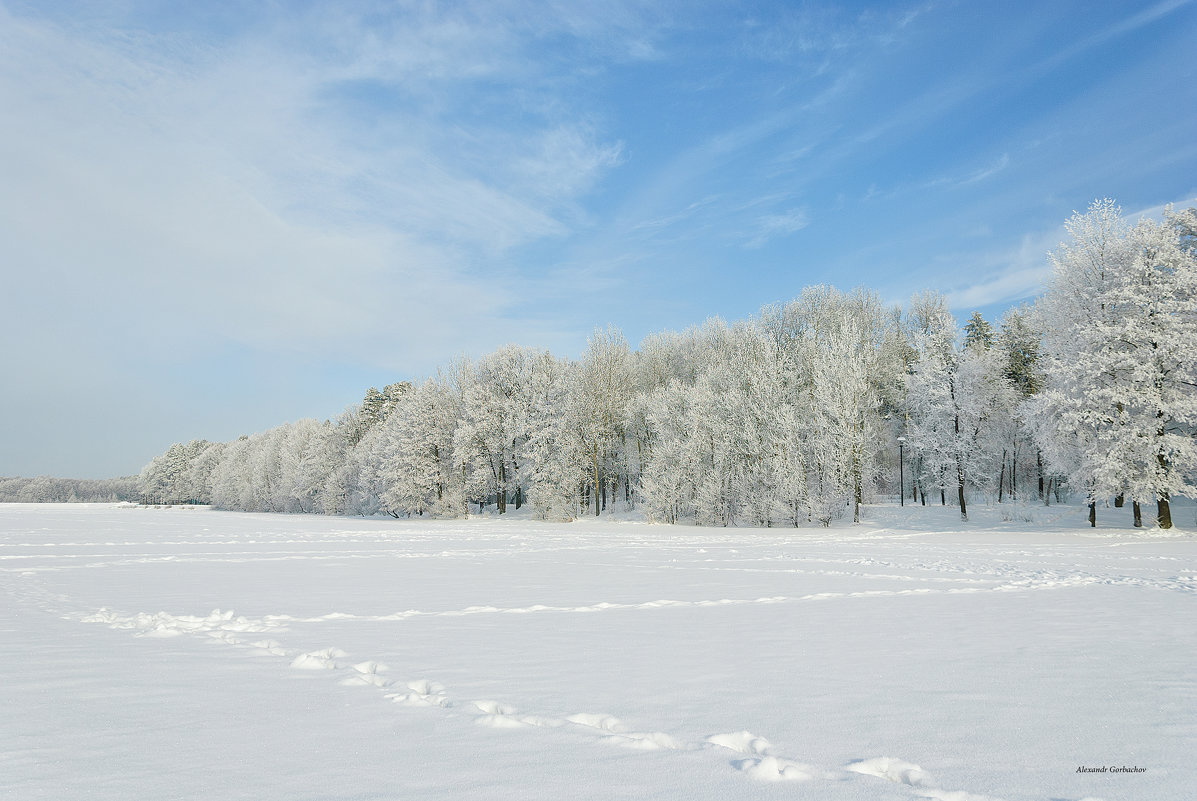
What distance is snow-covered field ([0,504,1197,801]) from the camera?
3.43 metres

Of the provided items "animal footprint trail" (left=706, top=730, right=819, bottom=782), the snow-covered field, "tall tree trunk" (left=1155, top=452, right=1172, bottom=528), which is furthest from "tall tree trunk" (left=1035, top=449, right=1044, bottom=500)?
"animal footprint trail" (left=706, top=730, right=819, bottom=782)

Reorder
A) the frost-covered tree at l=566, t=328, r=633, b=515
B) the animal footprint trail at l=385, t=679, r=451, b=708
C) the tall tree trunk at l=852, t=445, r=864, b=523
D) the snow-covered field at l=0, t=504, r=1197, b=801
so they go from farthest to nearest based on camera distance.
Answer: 1. the frost-covered tree at l=566, t=328, r=633, b=515
2. the tall tree trunk at l=852, t=445, r=864, b=523
3. the animal footprint trail at l=385, t=679, r=451, b=708
4. the snow-covered field at l=0, t=504, r=1197, b=801

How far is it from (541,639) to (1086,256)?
3074 cm

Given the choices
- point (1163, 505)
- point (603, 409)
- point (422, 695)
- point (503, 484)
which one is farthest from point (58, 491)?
point (1163, 505)

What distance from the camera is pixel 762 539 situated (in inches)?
1045

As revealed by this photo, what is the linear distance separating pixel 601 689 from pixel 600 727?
903mm

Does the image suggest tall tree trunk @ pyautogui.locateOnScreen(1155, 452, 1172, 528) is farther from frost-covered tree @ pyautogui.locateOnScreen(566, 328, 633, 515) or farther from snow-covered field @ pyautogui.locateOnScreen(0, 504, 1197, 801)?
frost-covered tree @ pyautogui.locateOnScreen(566, 328, 633, 515)

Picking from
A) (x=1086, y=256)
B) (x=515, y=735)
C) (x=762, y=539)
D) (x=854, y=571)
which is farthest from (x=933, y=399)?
(x=515, y=735)

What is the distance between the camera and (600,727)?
14.1ft

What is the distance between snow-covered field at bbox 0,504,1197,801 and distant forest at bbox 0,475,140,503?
17746cm

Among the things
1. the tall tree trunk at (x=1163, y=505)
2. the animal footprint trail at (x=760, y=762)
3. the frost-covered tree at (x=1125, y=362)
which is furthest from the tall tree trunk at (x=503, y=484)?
the animal footprint trail at (x=760, y=762)

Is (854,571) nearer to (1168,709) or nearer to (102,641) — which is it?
(1168,709)

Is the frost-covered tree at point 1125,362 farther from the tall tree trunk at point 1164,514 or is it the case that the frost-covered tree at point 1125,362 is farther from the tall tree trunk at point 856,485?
the tall tree trunk at point 856,485

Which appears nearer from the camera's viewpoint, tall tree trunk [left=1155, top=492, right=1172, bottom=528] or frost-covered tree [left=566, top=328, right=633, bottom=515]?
tall tree trunk [left=1155, top=492, right=1172, bottom=528]
